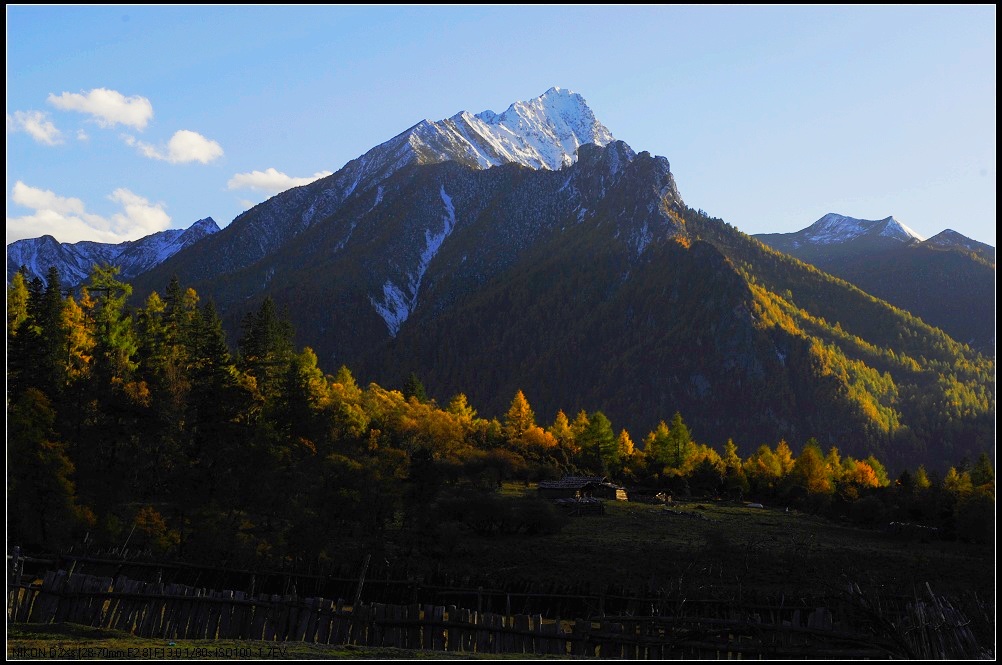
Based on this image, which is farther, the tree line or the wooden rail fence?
the tree line

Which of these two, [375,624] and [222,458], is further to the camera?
[222,458]

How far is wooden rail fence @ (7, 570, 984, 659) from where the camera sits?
2433 cm

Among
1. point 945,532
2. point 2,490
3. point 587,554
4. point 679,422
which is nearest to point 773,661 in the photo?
point 2,490

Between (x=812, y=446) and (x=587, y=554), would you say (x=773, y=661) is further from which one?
(x=812, y=446)

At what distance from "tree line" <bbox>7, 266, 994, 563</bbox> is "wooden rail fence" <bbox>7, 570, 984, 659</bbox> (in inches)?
373

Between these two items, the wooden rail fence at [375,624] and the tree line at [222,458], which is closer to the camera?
the wooden rail fence at [375,624]

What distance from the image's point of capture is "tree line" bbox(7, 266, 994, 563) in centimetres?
4534

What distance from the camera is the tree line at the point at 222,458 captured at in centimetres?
4534

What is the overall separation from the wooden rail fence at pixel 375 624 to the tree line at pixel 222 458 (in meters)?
9.48

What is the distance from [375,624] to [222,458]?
119ft

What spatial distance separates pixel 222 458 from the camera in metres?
58.7

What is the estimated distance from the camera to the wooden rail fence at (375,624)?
24.3m

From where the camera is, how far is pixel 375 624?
25.5 meters

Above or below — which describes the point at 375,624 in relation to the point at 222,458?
below
